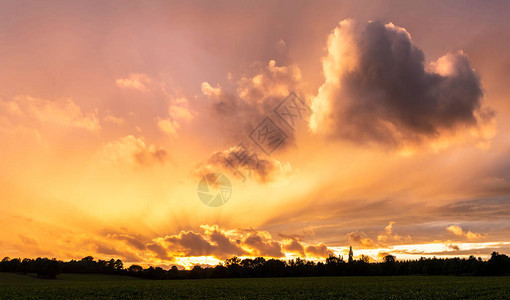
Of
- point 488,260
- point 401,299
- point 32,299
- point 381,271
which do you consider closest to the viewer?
point 401,299

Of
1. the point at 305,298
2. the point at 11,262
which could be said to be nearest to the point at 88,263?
the point at 11,262

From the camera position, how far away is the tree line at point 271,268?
14725cm

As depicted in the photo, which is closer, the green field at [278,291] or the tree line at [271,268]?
the green field at [278,291]

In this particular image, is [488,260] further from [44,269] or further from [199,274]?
[44,269]

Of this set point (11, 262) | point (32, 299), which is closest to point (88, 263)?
point (11, 262)

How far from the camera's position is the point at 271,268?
510 feet

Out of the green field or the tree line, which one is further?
the tree line

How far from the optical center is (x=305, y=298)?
152 ft

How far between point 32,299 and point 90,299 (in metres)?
10.5

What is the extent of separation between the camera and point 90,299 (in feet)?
152

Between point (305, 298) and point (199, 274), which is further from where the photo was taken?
point (199, 274)

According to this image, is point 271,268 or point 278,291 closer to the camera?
A: point 278,291

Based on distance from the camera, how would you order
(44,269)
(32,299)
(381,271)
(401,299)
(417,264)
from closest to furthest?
(401,299) < (32,299) < (44,269) < (381,271) < (417,264)

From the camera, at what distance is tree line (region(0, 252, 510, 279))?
147250 millimetres
